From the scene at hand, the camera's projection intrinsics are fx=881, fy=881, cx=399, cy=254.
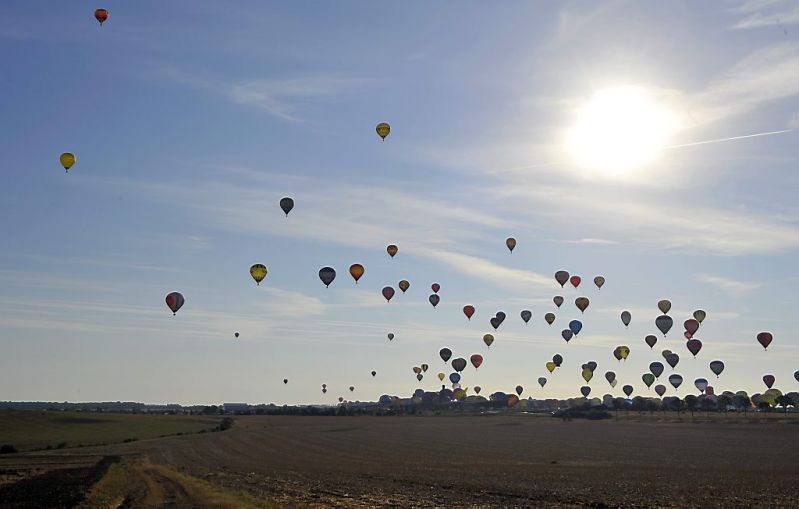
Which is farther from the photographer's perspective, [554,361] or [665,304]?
[554,361]

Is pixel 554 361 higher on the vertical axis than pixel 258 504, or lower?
higher

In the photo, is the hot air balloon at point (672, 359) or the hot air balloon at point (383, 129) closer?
the hot air balloon at point (383, 129)

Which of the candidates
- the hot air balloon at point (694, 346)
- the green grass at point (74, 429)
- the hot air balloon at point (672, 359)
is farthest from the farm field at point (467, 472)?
the hot air balloon at point (672, 359)

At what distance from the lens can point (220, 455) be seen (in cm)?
5462

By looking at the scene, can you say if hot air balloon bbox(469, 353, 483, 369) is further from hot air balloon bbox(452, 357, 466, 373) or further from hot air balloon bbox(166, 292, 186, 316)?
hot air balloon bbox(166, 292, 186, 316)

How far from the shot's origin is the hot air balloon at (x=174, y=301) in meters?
63.0

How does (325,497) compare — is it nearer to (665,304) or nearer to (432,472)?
(432,472)

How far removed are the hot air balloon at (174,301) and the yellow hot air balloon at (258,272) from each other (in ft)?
20.9

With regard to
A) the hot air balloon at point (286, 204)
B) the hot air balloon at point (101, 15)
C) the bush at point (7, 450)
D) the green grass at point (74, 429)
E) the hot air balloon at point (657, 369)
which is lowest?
the bush at point (7, 450)

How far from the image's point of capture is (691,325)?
9344cm

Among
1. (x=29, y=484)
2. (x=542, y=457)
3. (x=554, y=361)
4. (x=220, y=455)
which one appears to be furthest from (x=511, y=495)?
(x=554, y=361)

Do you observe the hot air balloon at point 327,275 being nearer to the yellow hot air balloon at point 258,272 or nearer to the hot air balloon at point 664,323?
the yellow hot air balloon at point 258,272

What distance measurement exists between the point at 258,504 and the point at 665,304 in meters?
71.9

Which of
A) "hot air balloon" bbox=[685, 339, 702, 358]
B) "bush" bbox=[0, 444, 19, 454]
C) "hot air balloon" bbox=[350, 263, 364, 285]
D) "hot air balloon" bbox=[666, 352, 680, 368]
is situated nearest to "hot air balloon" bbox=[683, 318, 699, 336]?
"hot air balloon" bbox=[685, 339, 702, 358]
